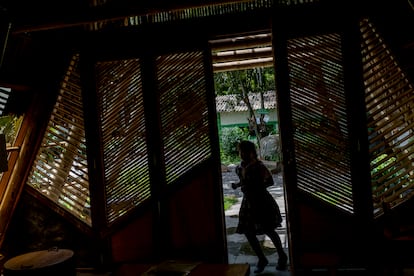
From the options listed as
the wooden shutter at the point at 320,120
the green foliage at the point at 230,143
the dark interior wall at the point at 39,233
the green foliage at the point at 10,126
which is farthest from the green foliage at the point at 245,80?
the dark interior wall at the point at 39,233

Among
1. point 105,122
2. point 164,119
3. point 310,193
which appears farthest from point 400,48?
point 105,122

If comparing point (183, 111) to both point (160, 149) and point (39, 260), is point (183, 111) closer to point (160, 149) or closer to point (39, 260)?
point (160, 149)

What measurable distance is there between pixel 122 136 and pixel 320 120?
2.70 meters

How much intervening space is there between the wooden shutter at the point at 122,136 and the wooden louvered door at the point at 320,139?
1.95 meters

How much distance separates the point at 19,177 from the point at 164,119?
2.40 m

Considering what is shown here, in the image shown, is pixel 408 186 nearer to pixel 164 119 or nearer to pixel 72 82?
pixel 164 119

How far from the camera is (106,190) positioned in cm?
555

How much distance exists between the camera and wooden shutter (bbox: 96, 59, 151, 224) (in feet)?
17.7

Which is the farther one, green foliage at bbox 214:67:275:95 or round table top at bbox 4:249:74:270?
green foliage at bbox 214:67:275:95

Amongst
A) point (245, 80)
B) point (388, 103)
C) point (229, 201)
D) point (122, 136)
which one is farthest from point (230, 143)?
point (388, 103)

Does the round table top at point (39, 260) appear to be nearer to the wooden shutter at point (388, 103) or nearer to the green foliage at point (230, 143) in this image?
the wooden shutter at point (388, 103)

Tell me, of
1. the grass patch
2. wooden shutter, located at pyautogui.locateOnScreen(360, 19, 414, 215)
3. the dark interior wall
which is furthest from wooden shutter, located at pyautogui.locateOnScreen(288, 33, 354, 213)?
the grass patch

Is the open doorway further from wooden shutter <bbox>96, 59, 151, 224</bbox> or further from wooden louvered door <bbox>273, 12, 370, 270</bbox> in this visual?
wooden louvered door <bbox>273, 12, 370, 270</bbox>

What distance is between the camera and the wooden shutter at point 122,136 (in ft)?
17.7
